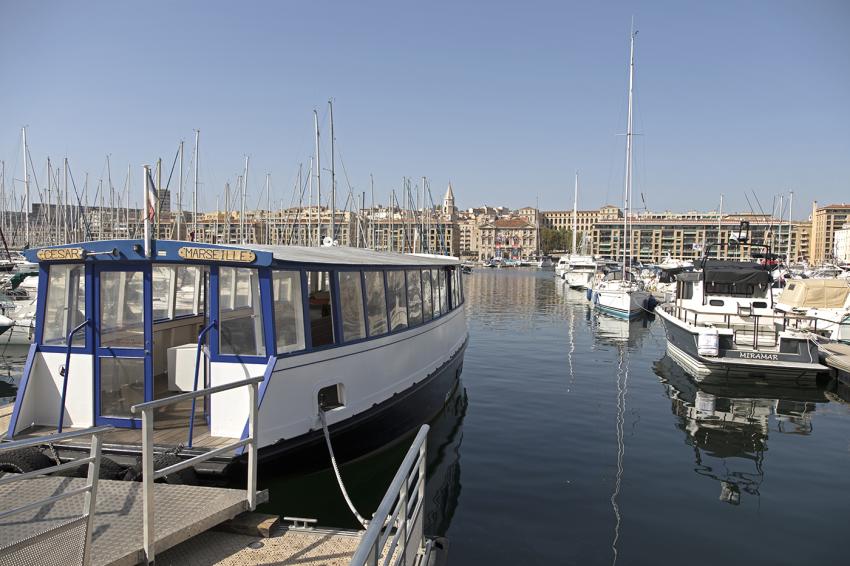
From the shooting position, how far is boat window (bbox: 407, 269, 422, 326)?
1220 cm

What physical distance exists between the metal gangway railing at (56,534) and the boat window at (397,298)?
270 inches

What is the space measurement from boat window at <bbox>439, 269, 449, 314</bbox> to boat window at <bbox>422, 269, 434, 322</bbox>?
1198mm

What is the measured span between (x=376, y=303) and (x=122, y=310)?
13.6 ft

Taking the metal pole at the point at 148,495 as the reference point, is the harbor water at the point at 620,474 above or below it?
below

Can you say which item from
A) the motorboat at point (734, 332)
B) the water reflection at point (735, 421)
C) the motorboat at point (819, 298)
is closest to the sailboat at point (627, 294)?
the motorboat at point (819, 298)

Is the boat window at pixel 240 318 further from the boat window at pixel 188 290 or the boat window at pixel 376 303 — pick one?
the boat window at pixel 376 303

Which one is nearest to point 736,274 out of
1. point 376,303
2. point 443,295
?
point 443,295

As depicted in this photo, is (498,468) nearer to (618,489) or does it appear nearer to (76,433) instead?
(618,489)

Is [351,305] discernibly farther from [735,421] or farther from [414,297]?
[735,421]

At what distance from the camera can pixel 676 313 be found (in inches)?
958

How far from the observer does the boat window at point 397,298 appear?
1124 centimetres

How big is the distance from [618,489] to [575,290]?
62.7 m

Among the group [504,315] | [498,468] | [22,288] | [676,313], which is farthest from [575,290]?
[498,468]

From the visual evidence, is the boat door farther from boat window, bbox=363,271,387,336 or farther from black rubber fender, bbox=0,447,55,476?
boat window, bbox=363,271,387,336
